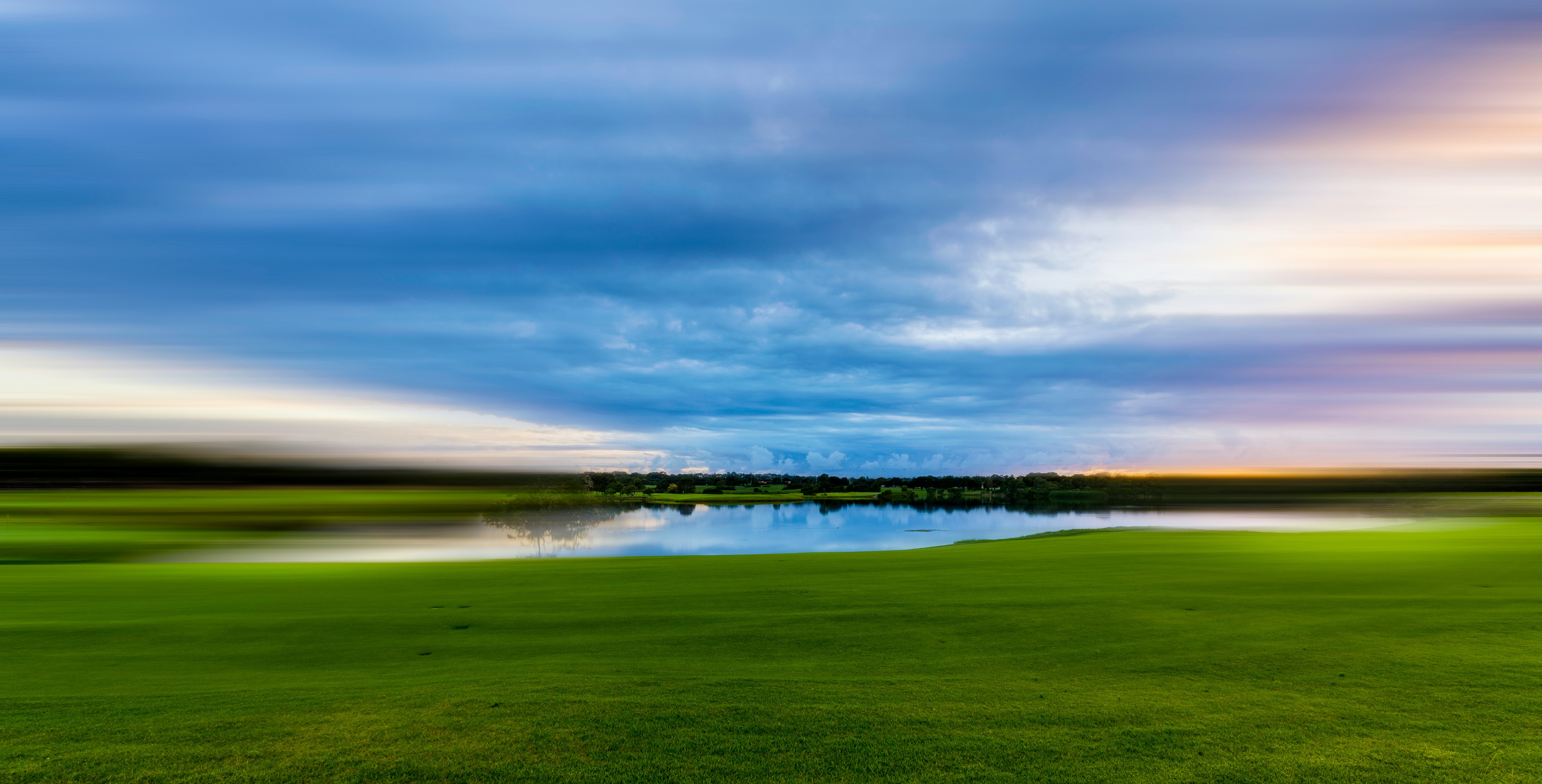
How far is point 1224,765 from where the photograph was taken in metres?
5.47

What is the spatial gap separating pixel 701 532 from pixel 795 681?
1924 inches

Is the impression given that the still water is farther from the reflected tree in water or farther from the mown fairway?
the mown fairway

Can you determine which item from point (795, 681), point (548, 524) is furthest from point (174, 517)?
point (795, 681)

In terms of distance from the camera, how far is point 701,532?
55406 mm

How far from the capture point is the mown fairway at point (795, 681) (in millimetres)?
5605

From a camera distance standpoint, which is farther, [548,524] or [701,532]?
[548,524]

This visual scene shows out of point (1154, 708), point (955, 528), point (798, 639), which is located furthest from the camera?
point (955, 528)

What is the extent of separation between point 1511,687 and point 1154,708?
412 centimetres

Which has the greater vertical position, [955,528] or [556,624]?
[556,624]

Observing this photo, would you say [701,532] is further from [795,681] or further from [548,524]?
[795,681]

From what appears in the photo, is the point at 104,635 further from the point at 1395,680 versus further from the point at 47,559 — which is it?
the point at 47,559

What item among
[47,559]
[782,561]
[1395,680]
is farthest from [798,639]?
[47,559]

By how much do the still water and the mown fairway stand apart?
52.5ft

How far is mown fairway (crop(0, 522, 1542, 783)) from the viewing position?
18.4 ft
